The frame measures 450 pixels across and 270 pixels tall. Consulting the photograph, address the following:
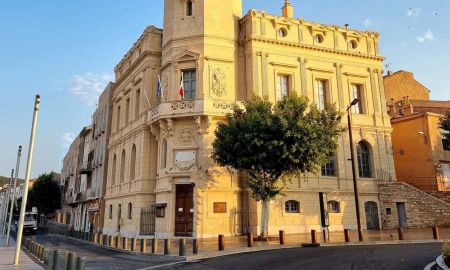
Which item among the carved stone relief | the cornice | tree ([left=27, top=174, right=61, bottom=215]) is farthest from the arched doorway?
tree ([left=27, top=174, right=61, bottom=215])

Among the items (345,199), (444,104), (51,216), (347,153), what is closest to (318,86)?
(347,153)

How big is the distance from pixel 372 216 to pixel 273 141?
13.2m

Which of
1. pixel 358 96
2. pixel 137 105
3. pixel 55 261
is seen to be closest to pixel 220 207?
pixel 137 105

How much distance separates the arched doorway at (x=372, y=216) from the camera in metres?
27.9

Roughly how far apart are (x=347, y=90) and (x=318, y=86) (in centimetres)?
249

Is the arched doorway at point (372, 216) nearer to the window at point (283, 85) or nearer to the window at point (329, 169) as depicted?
the window at point (329, 169)

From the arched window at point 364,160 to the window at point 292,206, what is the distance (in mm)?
6448

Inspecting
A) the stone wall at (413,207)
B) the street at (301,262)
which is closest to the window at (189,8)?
the street at (301,262)

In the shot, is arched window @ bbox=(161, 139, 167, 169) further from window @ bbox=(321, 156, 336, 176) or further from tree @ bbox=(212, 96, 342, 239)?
window @ bbox=(321, 156, 336, 176)

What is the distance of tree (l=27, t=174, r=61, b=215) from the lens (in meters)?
62.4

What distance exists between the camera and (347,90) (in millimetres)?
30562

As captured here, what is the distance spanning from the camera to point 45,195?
2475 inches

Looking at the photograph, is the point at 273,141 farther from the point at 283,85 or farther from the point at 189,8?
the point at 189,8

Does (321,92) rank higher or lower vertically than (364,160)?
higher
